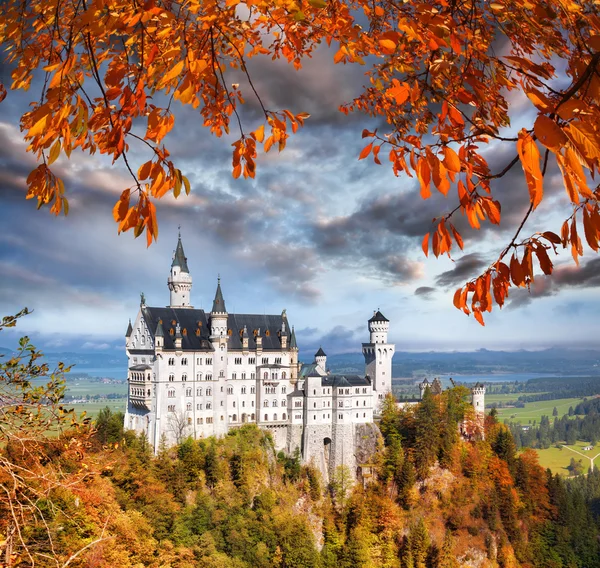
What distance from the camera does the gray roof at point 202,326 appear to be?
53.7 metres

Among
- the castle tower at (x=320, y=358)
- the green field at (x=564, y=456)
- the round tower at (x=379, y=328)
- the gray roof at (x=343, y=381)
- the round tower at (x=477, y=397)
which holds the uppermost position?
the round tower at (x=379, y=328)

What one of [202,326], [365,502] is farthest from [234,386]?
[365,502]

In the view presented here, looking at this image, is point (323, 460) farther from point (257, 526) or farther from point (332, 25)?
point (332, 25)

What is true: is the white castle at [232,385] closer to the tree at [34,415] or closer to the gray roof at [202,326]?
the gray roof at [202,326]

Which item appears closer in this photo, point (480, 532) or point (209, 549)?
point (209, 549)

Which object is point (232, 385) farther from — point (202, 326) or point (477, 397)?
point (477, 397)

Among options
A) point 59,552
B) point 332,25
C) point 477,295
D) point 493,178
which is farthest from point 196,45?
point 59,552

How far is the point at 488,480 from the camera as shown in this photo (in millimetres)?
60219

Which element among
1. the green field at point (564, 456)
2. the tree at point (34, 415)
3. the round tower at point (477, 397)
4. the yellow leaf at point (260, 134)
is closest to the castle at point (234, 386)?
the round tower at point (477, 397)

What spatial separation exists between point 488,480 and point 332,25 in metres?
61.1

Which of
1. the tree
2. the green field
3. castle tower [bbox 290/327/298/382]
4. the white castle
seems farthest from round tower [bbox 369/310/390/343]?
the green field

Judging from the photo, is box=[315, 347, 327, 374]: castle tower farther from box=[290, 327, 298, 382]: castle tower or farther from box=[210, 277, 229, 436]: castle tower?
box=[210, 277, 229, 436]: castle tower

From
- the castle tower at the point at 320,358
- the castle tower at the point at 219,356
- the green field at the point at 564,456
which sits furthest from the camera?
the green field at the point at 564,456

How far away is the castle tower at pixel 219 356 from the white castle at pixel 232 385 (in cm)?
10
